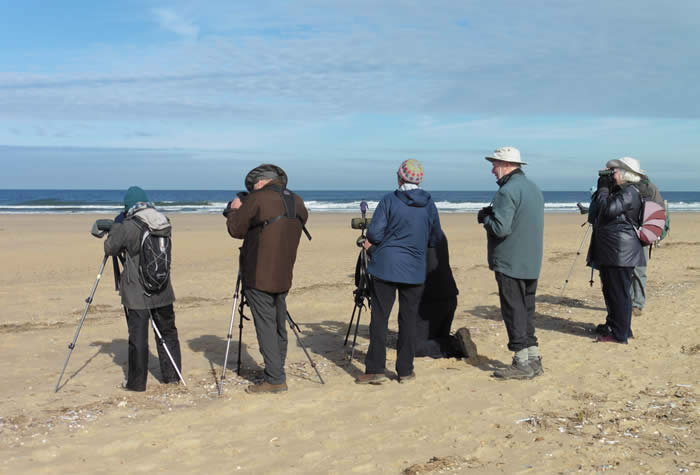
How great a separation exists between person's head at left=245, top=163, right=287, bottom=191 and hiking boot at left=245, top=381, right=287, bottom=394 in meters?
1.61

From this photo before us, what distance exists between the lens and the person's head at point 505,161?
535cm

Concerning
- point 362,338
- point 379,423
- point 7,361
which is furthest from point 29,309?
point 379,423

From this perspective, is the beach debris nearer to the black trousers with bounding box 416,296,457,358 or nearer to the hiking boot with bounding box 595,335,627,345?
the black trousers with bounding box 416,296,457,358

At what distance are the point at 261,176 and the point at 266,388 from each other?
1.73 meters

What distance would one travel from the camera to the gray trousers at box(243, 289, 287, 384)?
201 inches

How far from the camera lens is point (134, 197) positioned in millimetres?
5188

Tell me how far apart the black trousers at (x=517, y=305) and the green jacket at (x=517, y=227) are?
→ 0.30 feet

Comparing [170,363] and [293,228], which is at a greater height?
[293,228]

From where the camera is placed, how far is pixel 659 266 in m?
12.9

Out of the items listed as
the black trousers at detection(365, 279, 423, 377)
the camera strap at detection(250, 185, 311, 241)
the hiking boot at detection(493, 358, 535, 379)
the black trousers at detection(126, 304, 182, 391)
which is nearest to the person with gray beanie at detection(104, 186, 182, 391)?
the black trousers at detection(126, 304, 182, 391)

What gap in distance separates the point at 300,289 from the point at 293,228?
19.5 ft

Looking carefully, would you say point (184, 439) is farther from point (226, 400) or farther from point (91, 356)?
point (91, 356)

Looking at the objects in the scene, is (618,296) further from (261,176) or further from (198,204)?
(198,204)

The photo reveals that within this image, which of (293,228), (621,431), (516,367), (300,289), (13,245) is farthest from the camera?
(13,245)
